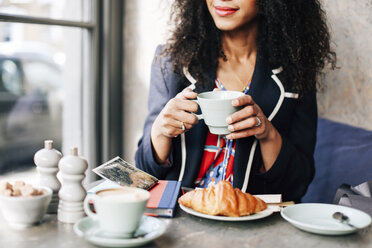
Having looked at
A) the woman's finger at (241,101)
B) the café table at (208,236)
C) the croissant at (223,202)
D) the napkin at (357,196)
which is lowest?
the napkin at (357,196)

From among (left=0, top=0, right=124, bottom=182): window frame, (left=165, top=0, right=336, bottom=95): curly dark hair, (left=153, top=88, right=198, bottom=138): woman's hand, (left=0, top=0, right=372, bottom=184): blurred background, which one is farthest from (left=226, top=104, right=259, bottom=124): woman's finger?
(left=0, top=0, right=124, bottom=182): window frame

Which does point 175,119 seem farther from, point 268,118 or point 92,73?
point 92,73

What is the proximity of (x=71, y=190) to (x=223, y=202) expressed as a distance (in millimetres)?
333

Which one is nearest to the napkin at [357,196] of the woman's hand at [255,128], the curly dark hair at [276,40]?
the woman's hand at [255,128]

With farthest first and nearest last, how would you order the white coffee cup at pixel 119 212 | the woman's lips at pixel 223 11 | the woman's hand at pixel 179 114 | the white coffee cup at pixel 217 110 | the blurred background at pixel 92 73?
1. the blurred background at pixel 92 73
2. the woman's lips at pixel 223 11
3. the woman's hand at pixel 179 114
4. the white coffee cup at pixel 217 110
5. the white coffee cup at pixel 119 212

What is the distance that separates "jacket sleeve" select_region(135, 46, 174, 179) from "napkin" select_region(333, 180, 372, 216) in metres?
0.60

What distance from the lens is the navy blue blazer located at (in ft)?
5.11

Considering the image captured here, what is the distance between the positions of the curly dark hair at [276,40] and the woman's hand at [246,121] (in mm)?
378

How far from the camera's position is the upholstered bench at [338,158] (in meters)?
1.71

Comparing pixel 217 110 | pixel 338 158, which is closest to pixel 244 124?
pixel 217 110

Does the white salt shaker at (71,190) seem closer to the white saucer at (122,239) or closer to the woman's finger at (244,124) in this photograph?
the white saucer at (122,239)

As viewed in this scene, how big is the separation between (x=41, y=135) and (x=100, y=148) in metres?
0.37

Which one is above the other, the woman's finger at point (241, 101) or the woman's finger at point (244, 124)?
the woman's finger at point (241, 101)

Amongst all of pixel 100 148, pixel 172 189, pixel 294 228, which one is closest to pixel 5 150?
pixel 100 148
